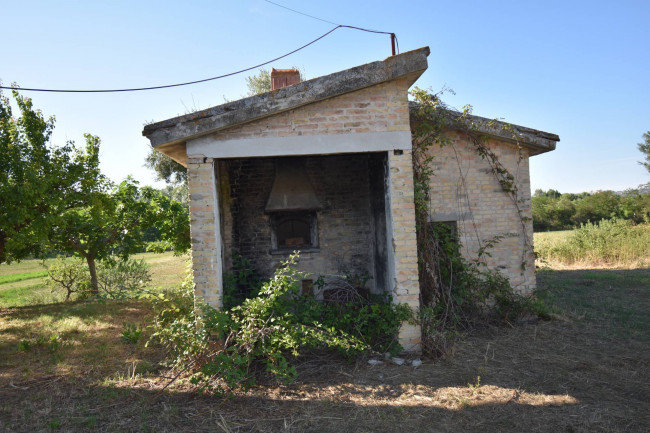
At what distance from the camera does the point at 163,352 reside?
6.57m

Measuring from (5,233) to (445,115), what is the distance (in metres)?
9.66

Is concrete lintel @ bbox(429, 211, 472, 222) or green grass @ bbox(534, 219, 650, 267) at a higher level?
concrete lintel @ bbox(429, 211, 472, 222)

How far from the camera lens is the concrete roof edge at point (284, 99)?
547cm

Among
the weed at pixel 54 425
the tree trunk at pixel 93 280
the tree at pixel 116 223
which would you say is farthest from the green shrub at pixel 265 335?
the tree trunk at pixel 93 280

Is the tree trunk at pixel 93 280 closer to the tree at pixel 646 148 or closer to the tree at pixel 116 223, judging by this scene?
the tree at pixel 116 223

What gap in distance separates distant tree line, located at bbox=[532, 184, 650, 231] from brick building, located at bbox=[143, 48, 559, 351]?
76.1ft

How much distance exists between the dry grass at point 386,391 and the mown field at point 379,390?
0.02 metres

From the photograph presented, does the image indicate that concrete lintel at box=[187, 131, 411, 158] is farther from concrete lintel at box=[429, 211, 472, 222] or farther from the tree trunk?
the tree trunk

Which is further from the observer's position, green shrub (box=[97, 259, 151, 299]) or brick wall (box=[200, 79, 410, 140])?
green shrub (box=[97, 259, 151, 299])

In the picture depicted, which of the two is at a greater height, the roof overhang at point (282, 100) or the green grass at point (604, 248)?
the roof overhang at point (282, 100)

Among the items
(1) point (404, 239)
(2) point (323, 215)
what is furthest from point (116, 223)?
(1) point (404, 239)

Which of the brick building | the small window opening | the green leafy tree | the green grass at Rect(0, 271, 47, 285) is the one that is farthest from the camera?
the green leafy tree

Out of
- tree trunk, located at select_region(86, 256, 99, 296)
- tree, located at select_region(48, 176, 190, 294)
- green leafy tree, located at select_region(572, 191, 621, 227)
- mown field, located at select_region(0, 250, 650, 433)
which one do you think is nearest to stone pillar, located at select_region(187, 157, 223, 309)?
mown field, located at select_region(0, 250, 650, 433)

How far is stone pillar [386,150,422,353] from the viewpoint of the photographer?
5.86 metres
